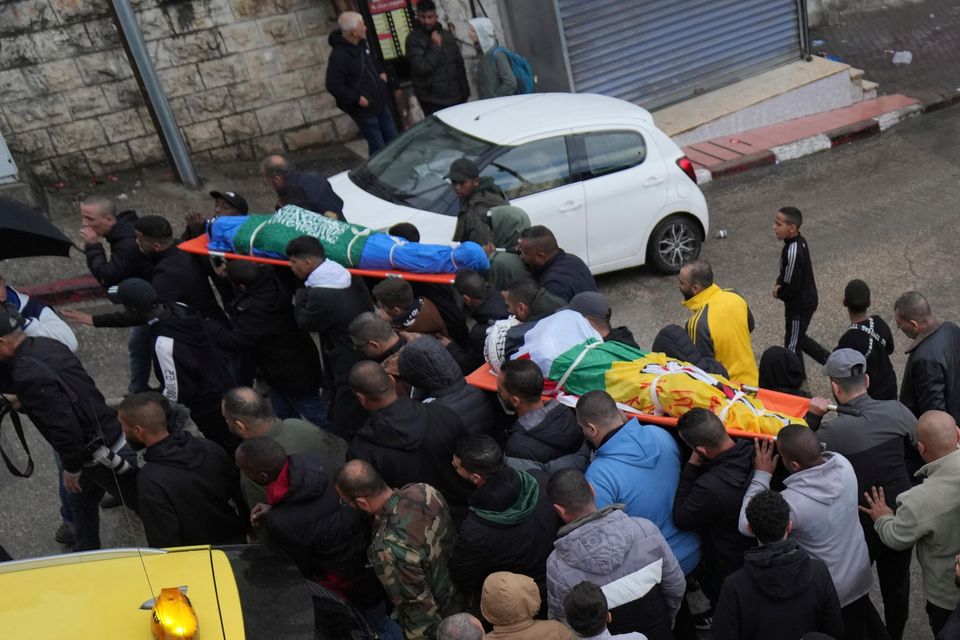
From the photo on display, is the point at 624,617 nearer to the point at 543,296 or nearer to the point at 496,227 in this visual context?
the point at 543,296

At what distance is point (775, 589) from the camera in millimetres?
3818

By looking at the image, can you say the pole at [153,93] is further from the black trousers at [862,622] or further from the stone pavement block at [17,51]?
the black trousers at [862,622]

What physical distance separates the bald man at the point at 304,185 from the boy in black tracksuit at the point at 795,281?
10.6ft

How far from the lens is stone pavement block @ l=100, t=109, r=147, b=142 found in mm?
10695

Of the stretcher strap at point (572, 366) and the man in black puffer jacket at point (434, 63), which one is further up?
the man in black puffer jacket at point (434, 63)

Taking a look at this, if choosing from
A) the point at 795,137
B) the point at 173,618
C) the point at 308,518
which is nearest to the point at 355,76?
the point at 795,137

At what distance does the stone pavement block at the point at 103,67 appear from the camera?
10.3 meters

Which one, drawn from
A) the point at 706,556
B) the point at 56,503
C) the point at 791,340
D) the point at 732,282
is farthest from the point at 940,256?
the point at 56,503

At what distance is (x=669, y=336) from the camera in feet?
17.4

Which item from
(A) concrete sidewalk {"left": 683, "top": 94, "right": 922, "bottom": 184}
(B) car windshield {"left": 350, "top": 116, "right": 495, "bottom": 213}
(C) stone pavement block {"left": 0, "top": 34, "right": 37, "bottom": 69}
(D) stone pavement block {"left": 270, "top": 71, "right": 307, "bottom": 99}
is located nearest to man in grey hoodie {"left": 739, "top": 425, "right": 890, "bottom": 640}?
(B) car windshield {"left": 350, "top": 116, "right": 495, "bottom": 213}

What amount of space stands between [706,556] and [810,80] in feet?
29.9

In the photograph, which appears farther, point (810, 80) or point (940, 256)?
point (810, 80)

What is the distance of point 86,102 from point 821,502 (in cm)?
917

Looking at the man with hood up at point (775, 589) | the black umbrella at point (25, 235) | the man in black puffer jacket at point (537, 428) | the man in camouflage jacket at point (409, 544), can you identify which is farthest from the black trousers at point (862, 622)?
the black umbrella at point (25, 235)
